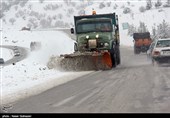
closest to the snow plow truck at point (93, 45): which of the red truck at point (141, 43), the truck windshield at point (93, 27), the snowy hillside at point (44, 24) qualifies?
the truck windshield at point (93, 27)

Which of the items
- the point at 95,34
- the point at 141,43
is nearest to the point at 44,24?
the point at 141,43

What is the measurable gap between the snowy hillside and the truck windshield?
10.2 feet

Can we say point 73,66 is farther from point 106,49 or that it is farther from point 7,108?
point 7,108

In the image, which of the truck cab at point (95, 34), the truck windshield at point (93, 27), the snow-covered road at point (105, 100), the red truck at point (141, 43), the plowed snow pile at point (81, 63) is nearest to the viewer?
the snow-covered road at point (105, 100)

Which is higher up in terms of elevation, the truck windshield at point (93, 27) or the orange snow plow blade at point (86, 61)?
the truck windshield at point (93, 27)

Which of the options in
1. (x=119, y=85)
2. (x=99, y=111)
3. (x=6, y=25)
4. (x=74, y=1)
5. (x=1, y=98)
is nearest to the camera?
(x=99, y=111)

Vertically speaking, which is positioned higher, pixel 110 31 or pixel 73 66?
pixel 110 31

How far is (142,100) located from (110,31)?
1370cm

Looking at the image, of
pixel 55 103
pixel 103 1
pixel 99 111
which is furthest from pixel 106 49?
pixel 103 1

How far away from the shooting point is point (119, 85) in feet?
49.4

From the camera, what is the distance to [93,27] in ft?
81.5

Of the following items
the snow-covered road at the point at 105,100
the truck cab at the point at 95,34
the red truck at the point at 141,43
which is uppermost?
the truck cab at the point at 95,34

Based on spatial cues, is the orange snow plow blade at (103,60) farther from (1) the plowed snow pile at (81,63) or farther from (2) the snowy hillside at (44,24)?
(2) the snowy hillside at (44,24)

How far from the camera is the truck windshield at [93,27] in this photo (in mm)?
24672
